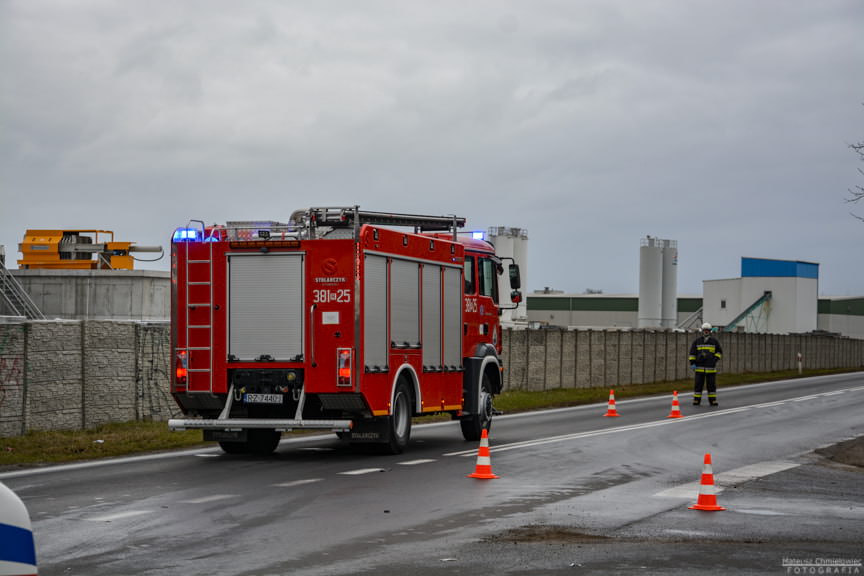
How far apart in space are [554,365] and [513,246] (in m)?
45.0

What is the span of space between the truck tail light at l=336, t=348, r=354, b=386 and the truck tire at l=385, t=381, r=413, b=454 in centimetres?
118

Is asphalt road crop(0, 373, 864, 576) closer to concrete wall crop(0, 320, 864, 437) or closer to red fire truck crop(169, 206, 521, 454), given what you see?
red fire truck crop(169, 206, 521, 454)

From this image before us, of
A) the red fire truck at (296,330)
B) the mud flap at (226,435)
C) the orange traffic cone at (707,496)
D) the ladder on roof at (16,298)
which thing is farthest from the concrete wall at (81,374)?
the ladder on roof at (16,298)

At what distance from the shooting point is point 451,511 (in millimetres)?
11523

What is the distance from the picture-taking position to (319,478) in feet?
46.6

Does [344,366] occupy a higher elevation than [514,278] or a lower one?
lower

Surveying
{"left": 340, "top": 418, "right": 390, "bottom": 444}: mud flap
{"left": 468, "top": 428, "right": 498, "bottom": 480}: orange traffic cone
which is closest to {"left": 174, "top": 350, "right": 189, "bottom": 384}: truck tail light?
{"left": 340, "top": 418, "right": 390, "bottom": 444}: mud flap

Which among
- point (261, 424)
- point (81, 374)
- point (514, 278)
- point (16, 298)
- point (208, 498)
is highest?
point (514, 278)

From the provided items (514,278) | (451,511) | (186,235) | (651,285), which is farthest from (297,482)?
(651,285)

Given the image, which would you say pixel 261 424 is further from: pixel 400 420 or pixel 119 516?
pixel 119 516

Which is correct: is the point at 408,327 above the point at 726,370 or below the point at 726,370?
above

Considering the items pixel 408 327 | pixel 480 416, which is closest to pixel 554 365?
pixel 480 416

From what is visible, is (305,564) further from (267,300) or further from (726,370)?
(726,370)

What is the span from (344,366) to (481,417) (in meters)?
4.42
